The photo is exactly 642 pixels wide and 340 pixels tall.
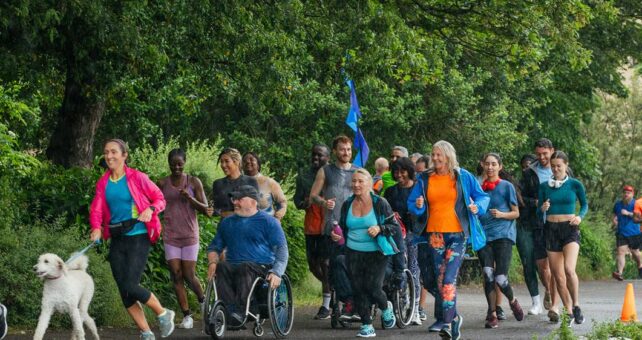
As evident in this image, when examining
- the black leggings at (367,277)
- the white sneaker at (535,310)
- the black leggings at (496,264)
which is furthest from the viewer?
the white sneaker at (535,310)

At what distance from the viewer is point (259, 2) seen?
56.7ft

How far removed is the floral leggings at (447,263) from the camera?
12211mm

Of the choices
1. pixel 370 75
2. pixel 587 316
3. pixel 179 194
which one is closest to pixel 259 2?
pixel 370 75

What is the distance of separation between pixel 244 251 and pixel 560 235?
3.92 m

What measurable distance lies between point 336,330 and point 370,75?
536cm

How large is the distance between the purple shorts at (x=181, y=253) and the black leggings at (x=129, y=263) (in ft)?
7.36

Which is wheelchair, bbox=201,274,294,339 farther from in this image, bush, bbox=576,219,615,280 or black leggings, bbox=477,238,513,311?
bush, bbox=576,219,615,280

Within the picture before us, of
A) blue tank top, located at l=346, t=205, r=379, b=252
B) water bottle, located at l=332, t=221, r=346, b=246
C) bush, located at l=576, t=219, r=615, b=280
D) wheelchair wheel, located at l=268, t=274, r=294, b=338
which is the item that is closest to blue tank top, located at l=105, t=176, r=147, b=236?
wheelchair wheel, located at l=268, t=274, r=294, b=338

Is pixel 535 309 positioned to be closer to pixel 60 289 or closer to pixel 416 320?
pixel 416 320

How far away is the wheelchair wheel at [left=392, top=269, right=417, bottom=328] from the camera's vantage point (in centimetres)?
1395

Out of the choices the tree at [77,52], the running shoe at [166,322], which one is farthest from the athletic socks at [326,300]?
the running shoe at [166,322]

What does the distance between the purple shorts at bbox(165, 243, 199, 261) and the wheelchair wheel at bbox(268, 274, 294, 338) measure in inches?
55.2

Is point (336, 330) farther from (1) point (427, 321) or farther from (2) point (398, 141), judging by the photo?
(2) point (398, 141)

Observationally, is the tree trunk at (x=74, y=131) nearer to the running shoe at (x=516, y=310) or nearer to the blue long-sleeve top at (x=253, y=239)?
the blue long-sleeve top at (x=253, y=239)
